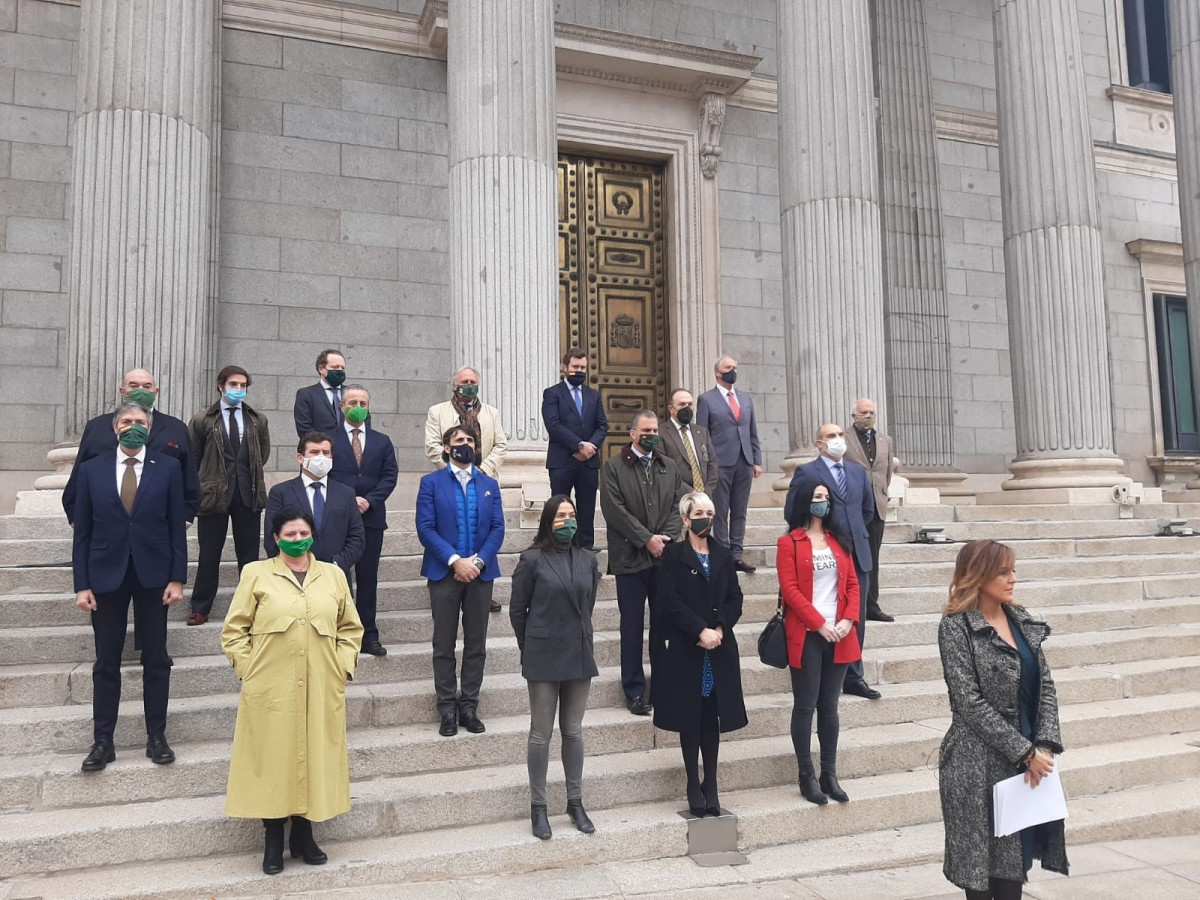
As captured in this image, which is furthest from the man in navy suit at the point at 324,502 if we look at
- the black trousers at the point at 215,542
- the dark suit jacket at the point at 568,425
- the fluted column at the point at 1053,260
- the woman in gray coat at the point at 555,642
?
the fluted column at the point at 1053,260

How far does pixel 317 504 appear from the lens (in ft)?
21.1

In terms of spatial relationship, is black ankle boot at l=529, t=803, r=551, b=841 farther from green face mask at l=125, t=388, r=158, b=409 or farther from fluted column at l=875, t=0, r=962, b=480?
fluted column at l=875, t=0, r=962, b=480

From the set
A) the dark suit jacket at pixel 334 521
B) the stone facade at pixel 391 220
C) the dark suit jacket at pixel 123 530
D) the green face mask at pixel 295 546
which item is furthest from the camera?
the stone facade at pixel 391 220

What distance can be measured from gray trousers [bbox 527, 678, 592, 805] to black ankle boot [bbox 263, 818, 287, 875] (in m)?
1.41

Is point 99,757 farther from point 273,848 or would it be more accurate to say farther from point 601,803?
point 601,803

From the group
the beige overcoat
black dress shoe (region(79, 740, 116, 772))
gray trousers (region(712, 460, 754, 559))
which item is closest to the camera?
the beige overcoat

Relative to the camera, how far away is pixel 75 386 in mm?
8688

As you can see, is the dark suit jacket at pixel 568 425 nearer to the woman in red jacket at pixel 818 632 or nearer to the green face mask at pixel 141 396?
the woman in red jacket at pixel 818 632

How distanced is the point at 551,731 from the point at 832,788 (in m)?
1.95

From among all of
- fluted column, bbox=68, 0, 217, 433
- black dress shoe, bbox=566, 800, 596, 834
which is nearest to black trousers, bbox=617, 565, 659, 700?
black dress shoe, bbox=566, 800, 596, 834

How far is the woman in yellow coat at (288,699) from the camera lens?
4988 millimetres

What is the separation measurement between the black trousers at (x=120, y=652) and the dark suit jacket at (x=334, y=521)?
0.80 metres

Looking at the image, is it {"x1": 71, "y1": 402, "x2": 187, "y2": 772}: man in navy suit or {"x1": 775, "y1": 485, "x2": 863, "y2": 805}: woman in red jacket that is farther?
{"x1": 775, "y1": 485, "x2": 863, "y2": 805}: woman in red jacket

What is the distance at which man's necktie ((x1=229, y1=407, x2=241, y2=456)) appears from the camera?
7234 millimetres
